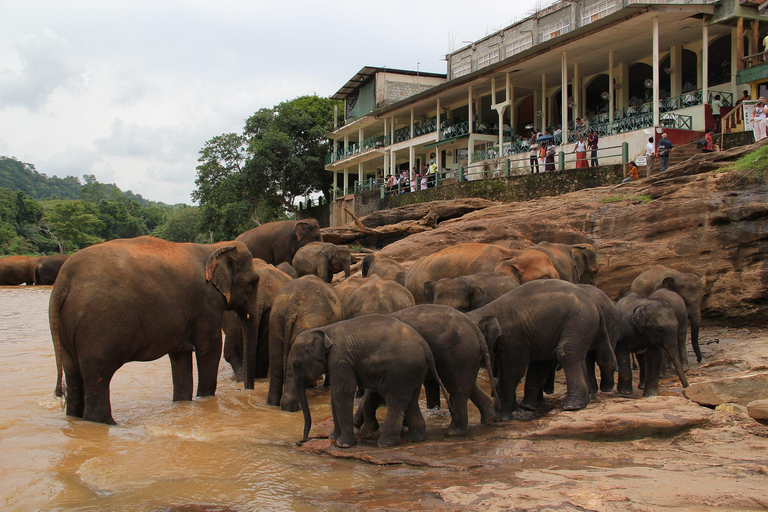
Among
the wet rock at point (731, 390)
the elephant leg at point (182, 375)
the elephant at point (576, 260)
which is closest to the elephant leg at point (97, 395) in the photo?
the elephant leg at point (182, 375)

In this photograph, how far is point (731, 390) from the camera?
22.1 feet

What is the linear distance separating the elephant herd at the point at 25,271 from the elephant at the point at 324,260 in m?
25.4

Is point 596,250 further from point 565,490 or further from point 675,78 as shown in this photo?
point 675,78

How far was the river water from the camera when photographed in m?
4.82

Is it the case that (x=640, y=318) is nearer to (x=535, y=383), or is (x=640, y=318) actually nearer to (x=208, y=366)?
(x=535, y=383)

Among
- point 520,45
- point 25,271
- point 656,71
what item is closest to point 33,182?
point 25,271

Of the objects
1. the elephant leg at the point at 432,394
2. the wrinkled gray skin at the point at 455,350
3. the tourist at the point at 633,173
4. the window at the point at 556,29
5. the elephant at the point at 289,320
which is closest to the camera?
the wrinkled gray skin at the point at 455,350

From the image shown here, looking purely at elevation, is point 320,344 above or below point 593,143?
below

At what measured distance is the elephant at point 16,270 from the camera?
36281 millimetres

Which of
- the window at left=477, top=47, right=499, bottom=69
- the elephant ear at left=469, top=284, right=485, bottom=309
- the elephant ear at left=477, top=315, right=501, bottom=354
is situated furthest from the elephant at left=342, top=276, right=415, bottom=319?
the window at left=477, top=47, right=499, bottom=69

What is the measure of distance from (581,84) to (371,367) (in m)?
26.7

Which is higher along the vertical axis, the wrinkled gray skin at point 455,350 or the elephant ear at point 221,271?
the elephant ear at point 221,271

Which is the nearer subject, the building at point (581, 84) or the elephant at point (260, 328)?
the elephant at point (260, 328)

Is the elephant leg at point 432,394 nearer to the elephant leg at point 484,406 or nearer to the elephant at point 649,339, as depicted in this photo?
the elephant leg at point 484,406
